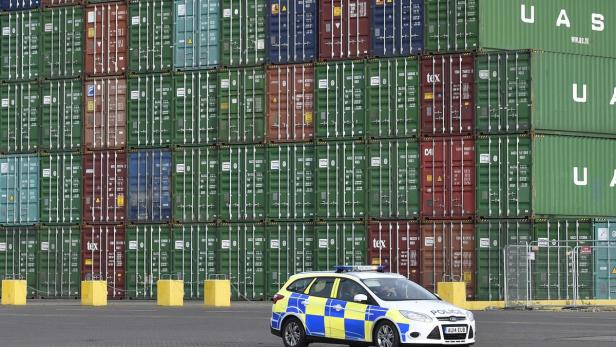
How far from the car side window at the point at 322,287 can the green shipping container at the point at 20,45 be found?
33.0 metres

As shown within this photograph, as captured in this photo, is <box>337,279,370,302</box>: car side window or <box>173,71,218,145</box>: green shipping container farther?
<box>173,71,218,145</box>: green shipping container

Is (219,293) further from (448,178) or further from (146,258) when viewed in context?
(448,178)

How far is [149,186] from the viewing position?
175 ft

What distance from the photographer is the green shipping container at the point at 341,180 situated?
1969 inches

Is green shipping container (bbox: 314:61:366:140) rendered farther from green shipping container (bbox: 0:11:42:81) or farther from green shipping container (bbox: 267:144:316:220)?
green shipping container (bbox: 0:11:42:81)

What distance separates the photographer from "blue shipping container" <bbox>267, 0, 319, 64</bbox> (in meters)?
50.8

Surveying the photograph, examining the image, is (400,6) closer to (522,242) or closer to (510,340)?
(522,242)

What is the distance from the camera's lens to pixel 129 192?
53.7m

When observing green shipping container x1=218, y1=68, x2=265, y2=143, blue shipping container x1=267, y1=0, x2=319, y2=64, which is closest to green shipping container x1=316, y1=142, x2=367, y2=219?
green shipping container x1=218, y1=68, x2=265, y2=143

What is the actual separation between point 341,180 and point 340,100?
2835mm

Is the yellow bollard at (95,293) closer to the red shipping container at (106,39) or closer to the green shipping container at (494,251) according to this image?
the red shipping container at (106,39)

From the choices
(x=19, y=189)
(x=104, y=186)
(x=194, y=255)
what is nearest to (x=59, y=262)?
(x=19, y=189)

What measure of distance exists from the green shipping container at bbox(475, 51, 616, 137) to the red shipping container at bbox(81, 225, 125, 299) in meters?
14.9

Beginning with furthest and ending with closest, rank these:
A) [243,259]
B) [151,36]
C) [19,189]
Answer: [19,189] → [151,36] → [243,259]
